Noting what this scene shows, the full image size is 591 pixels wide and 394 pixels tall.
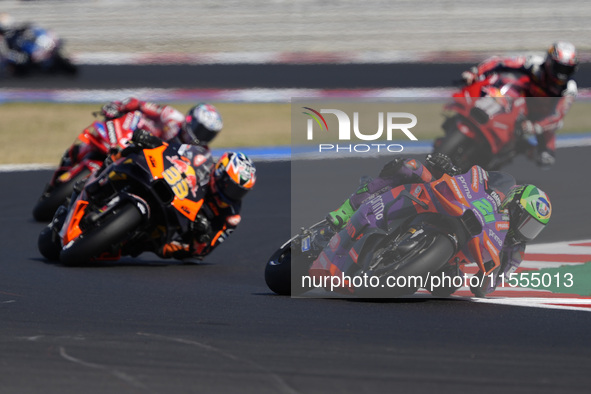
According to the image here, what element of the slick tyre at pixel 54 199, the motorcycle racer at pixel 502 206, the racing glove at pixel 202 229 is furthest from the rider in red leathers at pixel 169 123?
the motorcycle racer at pixel 502 206

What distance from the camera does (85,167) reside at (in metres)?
9.80

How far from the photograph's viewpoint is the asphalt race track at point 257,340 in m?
4.15

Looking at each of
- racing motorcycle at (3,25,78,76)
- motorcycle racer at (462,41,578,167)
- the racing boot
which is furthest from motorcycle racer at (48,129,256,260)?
racing motorcycle at (3,25,78,76)

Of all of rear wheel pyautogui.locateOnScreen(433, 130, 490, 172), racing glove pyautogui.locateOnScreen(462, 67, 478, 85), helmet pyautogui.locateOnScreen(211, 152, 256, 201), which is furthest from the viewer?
Result: racing glove pyautogui.locateOnScreen(462, 67, 478, 85)

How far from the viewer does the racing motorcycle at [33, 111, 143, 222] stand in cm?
977

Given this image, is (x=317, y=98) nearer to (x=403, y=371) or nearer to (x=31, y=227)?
(x=31, y=227)

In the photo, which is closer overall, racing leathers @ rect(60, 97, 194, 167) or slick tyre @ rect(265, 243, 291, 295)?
slick tyre @ rect(265, 243, 291, 295)

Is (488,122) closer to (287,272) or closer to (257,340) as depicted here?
(287,272)

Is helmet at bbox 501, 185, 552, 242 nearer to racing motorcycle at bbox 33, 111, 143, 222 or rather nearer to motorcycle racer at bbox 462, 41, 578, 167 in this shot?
racing motorcycle at bbox 33, 111, 143, 222

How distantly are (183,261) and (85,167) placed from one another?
6.49 feet

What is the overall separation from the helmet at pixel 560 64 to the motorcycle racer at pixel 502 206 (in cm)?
572

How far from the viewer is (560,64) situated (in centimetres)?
1141

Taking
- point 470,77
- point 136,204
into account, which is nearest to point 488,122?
point 470,77

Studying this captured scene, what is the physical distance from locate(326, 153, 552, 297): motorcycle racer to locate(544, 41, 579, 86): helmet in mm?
5721
